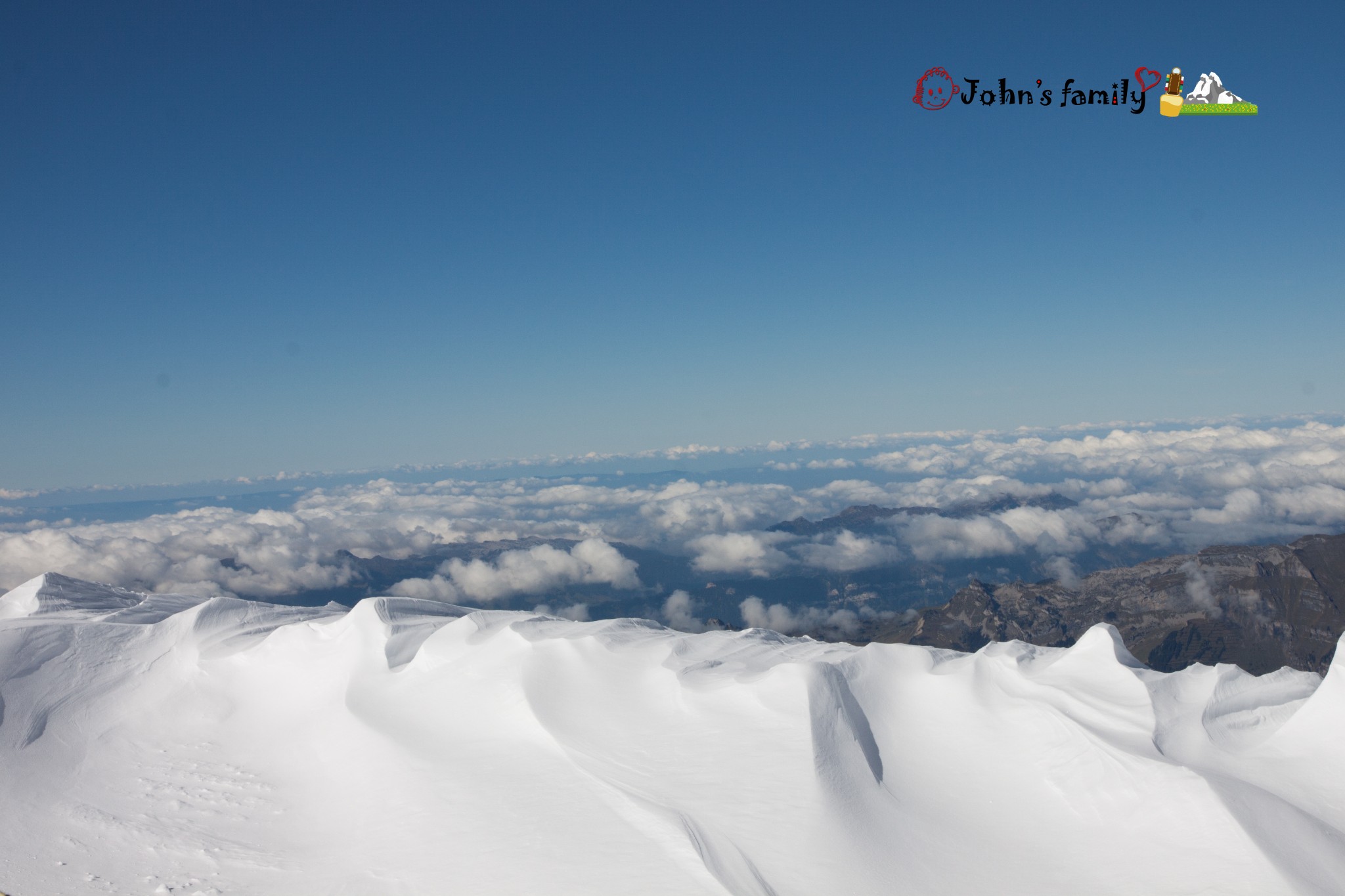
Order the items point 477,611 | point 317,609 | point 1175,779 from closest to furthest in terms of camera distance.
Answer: point 1175,779, point 477,611, point 317,609

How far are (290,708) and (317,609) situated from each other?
22188mm

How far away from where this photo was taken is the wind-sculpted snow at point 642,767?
73.8 ft

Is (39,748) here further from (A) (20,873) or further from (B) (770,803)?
(B) (770,803)

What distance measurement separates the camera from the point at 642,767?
2825 cm

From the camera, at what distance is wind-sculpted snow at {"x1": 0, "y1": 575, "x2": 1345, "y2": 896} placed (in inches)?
885

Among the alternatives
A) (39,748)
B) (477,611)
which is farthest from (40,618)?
(477,611)

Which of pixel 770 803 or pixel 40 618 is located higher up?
pixel 40 618

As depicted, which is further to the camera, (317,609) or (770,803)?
(317,609)

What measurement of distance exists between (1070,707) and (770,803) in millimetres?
16028

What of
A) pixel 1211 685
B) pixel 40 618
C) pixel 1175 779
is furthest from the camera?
pixel 40 618

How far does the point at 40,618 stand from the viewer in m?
45.7

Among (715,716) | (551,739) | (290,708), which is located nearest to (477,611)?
(290,708)

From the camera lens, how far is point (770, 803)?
83.4ft

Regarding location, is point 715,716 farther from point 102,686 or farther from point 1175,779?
point 102,686
